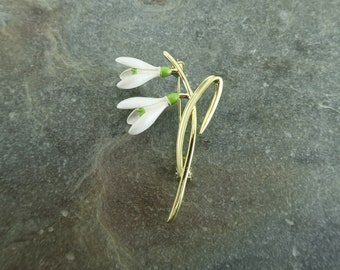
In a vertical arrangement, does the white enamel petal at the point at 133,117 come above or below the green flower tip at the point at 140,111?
below

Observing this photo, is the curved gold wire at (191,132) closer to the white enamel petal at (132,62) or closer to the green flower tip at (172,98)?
the green flower tip at (172,98)

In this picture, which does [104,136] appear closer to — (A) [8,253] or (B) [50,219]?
(B) [50,219]

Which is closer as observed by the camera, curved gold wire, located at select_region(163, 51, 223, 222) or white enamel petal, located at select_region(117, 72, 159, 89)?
curved gold wire, located at select_region(163, 51, 223, 222)

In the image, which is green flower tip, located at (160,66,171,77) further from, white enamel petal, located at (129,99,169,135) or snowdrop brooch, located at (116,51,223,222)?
white enamel petal, located at (129,99,169,135)

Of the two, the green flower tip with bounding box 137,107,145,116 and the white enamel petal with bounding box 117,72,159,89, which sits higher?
the white enamel petal with bounding box 117,72,159,89

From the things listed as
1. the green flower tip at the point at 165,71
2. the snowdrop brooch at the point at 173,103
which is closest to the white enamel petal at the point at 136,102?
the snowdrop brooch at the point at 173,103

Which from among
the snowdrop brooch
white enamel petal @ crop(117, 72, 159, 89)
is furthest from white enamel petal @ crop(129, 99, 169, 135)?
white enamel petal @ crop(117, 72, 159, 89)
